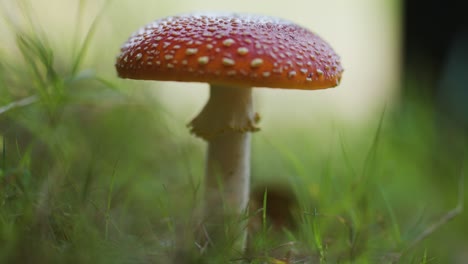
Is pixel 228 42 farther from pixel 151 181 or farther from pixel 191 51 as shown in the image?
pixel 151 181

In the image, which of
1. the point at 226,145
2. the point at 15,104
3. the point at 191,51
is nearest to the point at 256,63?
the point at 191,51

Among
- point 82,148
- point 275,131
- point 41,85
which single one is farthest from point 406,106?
point 41,85

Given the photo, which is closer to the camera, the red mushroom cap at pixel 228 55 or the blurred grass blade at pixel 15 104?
the red mushroom cap at pixel 228 55

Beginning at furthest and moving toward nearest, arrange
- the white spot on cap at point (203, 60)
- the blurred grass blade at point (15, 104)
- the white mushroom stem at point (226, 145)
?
1. the white mushroom stem at point (226, 145)
2. the blurred grass blade at point (15, 104)
3. the white spot on cap at point (203, 60)

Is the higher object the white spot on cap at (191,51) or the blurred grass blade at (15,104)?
the white spot on cap at (191,51)

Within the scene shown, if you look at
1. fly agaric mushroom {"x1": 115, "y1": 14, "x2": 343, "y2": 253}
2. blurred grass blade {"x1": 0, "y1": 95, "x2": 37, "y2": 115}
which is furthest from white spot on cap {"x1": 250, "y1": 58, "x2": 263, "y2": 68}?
blurred grass blade {"x1": 0, "y1": 95, "x2": 37, "y2": 115}

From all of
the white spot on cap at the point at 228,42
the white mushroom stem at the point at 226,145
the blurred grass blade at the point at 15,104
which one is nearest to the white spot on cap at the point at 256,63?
the white spot on cap at the point at 228,42

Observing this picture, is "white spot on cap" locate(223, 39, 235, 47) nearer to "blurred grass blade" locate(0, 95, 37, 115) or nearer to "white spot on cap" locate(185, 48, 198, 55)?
"white spot on cap" locate(185, 48, 198, 55)

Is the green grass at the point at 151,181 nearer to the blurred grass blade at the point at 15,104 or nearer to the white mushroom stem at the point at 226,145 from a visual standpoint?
the blurred grass blade at the point at 15,104
